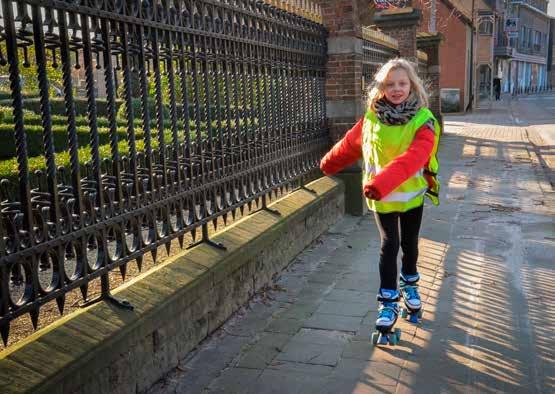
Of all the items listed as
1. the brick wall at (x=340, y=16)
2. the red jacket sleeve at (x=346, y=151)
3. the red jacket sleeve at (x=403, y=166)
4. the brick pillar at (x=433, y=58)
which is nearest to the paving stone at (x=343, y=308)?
the red jacket sleeve at (x=346, y=151)

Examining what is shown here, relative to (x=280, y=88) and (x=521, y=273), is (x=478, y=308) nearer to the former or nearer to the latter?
(x=521, y=273)

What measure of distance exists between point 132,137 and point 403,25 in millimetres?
10722

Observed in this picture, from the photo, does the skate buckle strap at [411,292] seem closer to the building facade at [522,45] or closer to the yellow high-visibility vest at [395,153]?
the yellow high-visibility vest at [395,153]

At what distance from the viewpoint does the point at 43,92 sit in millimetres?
2852

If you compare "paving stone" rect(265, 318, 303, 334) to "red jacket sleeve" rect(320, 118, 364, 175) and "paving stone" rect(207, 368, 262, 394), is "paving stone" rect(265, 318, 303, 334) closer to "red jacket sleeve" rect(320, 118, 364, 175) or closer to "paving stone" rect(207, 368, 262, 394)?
"paving stone" rect(207, 368, 262, 394)

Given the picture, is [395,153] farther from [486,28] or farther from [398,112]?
[486,28]

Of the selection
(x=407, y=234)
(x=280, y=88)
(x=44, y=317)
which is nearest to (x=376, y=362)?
(x=407, y=234)

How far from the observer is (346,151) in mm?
4266

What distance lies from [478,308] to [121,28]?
3.12m

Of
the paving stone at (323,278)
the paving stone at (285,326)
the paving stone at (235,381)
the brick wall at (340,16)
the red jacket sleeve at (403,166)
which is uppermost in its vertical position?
the brick wall at (340,16)

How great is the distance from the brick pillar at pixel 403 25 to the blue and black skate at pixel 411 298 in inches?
379

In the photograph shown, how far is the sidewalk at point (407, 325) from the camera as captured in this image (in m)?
3.42

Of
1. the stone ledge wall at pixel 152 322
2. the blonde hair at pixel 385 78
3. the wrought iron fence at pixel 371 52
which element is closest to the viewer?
the stone ledge wall at pixel 152 322

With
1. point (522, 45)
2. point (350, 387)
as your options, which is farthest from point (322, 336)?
point (522, 45)
